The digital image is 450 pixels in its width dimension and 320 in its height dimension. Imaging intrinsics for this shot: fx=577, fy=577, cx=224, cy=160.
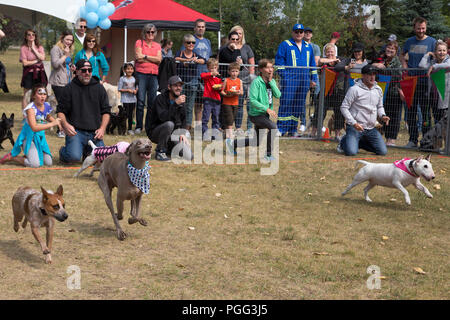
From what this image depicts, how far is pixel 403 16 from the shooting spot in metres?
32.8

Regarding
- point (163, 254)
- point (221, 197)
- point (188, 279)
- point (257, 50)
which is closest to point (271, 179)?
point (221, 197)

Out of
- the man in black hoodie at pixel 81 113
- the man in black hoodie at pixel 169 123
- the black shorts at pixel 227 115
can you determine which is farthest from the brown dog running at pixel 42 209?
the black shorts at pixel 227 115

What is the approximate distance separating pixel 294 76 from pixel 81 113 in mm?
5166

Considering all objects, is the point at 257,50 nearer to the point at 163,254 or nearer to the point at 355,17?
the point at 355,17

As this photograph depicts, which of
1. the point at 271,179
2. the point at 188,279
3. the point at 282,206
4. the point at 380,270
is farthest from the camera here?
the point at 271,179

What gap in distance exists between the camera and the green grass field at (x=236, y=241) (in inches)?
185

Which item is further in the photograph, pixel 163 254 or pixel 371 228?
pixel 371 228

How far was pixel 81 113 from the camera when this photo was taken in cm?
925

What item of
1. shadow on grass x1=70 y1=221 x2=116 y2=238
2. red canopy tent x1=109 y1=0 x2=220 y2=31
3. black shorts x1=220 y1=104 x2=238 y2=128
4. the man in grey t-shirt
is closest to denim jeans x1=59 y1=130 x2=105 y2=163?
black shorts x1=220 y1=104 x2=238 y2=128

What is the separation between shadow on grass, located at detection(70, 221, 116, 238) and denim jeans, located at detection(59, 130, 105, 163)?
3054mm

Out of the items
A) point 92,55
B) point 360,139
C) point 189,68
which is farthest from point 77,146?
point 360,139

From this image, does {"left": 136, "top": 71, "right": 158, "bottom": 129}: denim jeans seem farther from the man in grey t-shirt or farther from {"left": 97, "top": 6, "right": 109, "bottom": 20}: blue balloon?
{"left": 97, "top": 6, "right": 109, "bottom": 20}: blue balloon

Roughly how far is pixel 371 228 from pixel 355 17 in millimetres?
29726

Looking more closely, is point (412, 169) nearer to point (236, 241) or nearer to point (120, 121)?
point (236, 241)
